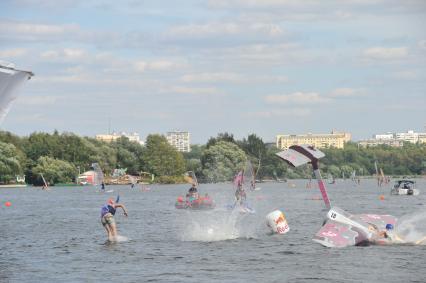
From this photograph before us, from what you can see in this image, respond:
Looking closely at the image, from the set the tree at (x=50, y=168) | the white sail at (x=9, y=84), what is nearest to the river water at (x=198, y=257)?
the white sail at (x=9, y=84)

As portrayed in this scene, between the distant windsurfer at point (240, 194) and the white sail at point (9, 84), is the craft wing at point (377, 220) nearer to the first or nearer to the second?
the white sail at point (9, 84)

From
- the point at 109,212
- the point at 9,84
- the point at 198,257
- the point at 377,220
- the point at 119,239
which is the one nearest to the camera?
the point at 9,84

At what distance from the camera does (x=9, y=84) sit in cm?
3397

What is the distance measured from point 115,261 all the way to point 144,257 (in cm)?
194

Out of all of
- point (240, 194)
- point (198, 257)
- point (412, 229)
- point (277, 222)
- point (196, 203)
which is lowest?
point (198, 257)

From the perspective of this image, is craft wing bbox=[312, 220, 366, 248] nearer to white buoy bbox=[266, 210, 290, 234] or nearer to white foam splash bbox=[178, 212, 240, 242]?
white buoy bbox=[266, 210, 290, 234]

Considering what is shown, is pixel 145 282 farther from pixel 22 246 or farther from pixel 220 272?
pixel 22 246

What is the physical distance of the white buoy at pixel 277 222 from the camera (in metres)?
47.5

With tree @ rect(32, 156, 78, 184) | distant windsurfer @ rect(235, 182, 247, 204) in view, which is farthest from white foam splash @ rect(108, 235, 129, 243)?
tree @ rect(32, 156, 78, 184)

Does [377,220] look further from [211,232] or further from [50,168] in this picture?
[50,168]

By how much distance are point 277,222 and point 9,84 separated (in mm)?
18781

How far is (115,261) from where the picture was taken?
125 feet

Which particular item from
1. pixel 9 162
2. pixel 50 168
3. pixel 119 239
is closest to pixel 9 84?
pixel 119 239

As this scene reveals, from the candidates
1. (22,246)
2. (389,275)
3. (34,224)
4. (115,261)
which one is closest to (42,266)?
(115,261)
